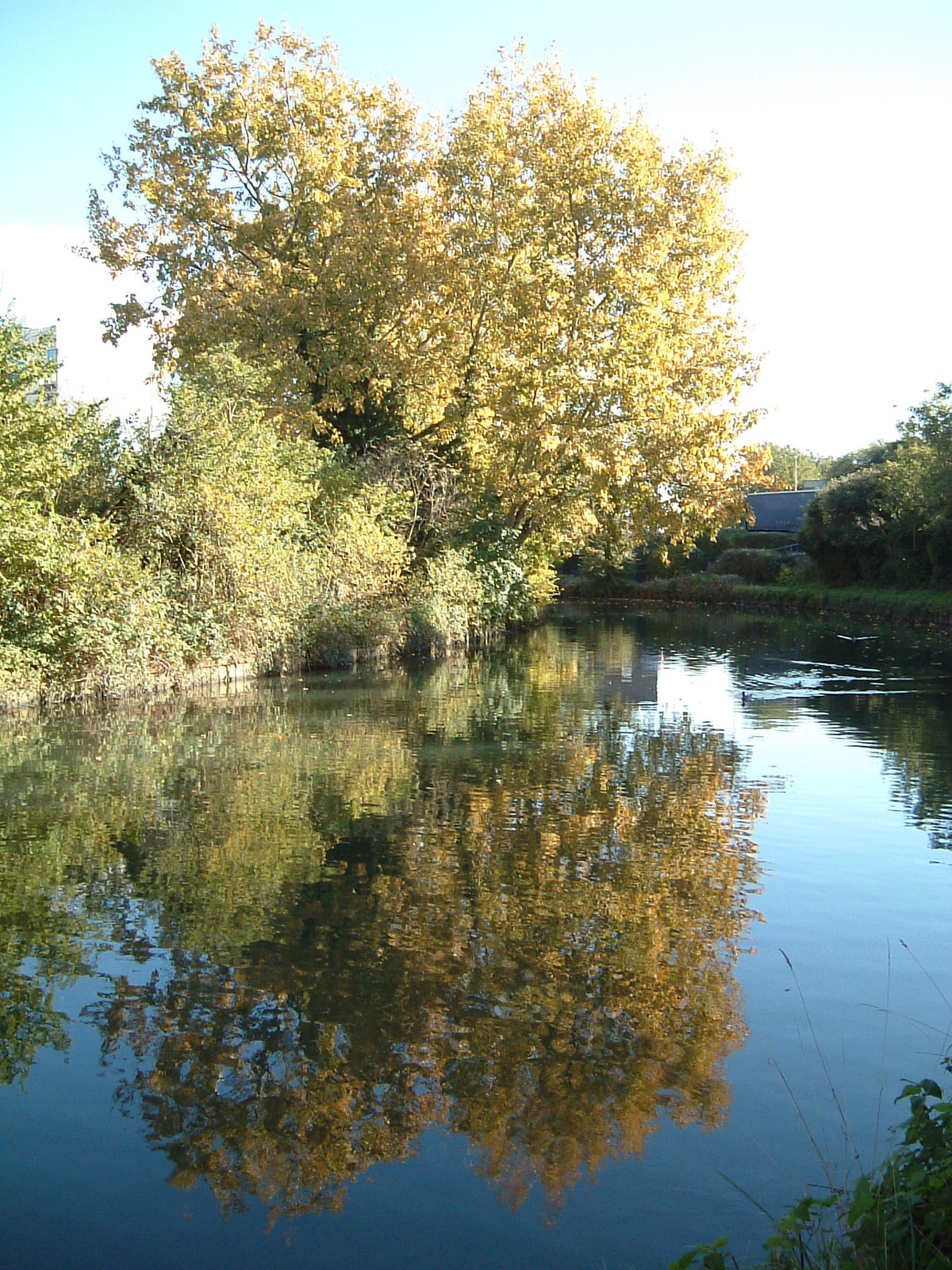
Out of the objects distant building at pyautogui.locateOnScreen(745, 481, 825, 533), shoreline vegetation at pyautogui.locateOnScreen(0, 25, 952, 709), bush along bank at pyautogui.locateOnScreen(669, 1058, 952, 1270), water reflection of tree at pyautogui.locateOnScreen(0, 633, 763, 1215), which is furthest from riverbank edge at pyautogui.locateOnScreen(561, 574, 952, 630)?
bush along bank at pyautogui.locateOnScreen(669, 1058, 952, 1270)

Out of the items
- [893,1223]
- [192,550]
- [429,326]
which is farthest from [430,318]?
[893,1223]

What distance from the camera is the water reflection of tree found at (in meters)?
5.41

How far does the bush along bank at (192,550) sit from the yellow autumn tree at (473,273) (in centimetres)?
282

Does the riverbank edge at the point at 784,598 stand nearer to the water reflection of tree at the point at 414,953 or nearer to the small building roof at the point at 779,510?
the small building roof at the point at 779,510

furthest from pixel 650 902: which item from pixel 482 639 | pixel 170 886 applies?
pixel 482 639

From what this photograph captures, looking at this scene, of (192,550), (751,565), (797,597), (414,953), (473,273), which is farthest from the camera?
(751,565)

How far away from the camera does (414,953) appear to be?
7.59 m

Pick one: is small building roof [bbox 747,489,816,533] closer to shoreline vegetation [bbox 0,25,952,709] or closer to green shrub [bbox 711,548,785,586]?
green shrub [bbox 711,548,785,586]

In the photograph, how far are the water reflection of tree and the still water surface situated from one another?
3 cm

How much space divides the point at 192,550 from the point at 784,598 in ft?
130

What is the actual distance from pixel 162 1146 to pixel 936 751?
12.9 meters

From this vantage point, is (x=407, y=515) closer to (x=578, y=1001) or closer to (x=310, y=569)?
(x=310, y=569)

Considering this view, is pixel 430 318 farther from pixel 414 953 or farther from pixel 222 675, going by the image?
pixel 414 953

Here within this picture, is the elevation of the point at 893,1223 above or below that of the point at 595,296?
below
